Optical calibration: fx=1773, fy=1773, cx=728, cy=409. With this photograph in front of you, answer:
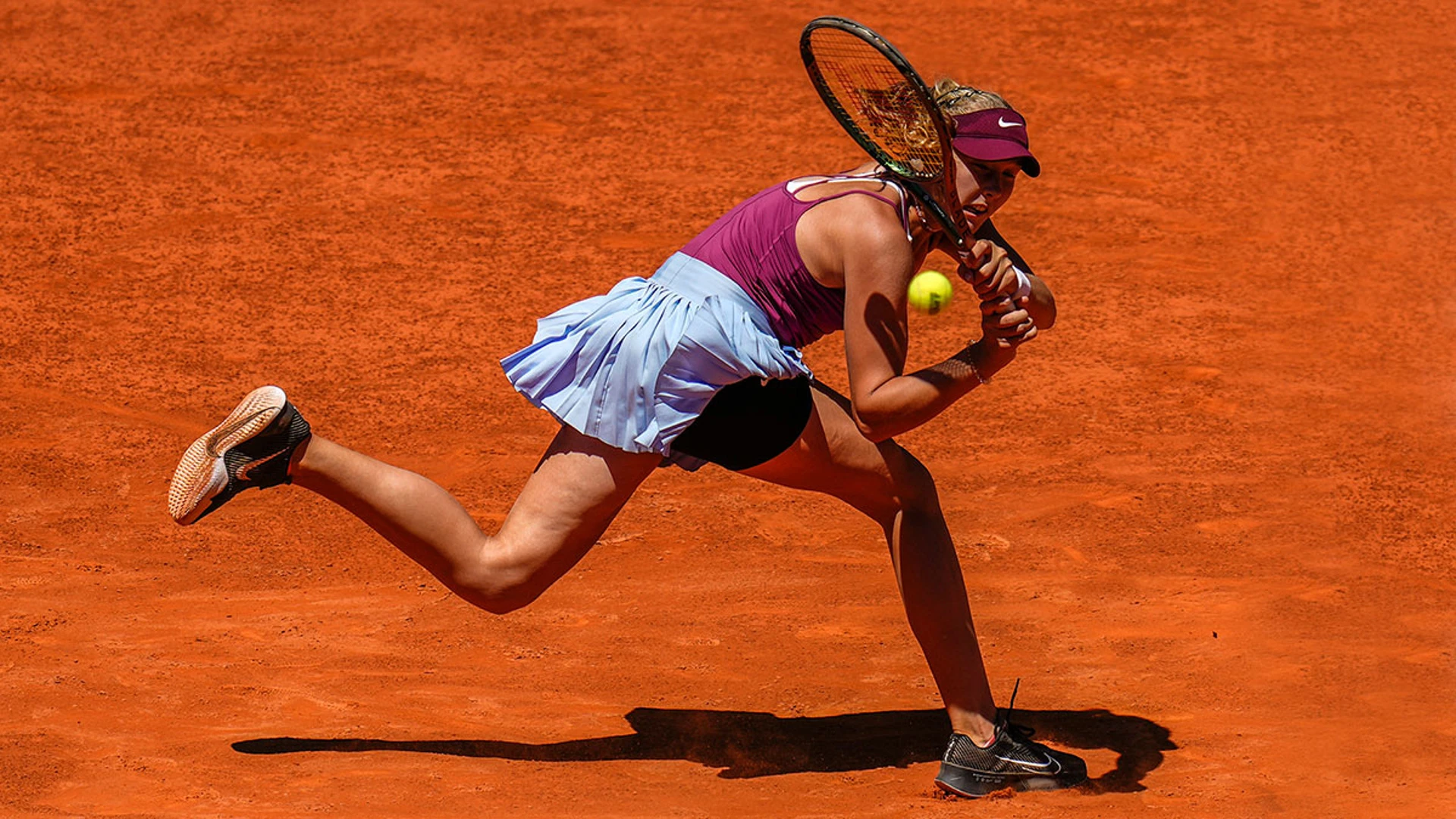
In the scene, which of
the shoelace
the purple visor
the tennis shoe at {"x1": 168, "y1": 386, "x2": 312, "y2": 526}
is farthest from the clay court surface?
the purple visor

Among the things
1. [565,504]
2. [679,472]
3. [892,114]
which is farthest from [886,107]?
[679,472]

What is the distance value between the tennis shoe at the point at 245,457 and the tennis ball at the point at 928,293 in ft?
4.97

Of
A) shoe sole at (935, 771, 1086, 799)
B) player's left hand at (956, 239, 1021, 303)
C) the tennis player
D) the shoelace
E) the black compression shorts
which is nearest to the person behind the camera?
player's left hand at (956, 239, 1021, 303)

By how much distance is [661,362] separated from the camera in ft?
13.7

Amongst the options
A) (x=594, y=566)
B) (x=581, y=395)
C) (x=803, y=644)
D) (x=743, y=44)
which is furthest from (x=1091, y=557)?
(x=743, y=44)

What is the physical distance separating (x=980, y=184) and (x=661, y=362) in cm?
86

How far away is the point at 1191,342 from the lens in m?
7.55

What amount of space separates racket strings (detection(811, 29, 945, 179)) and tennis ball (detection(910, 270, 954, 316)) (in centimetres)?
30

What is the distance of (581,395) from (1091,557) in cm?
233

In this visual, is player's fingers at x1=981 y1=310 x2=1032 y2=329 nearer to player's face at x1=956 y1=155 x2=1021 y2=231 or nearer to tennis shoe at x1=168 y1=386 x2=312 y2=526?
player's face at x1=956 y1=155 x2=1021 y2=231

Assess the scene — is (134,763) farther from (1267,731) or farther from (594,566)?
(1267,731)

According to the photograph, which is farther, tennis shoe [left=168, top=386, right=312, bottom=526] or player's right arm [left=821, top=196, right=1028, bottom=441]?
tennis shoe [left=168, top=386, right=312, bottom=526]

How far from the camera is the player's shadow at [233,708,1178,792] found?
4.57 meters

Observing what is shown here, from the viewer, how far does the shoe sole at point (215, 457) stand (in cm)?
421
